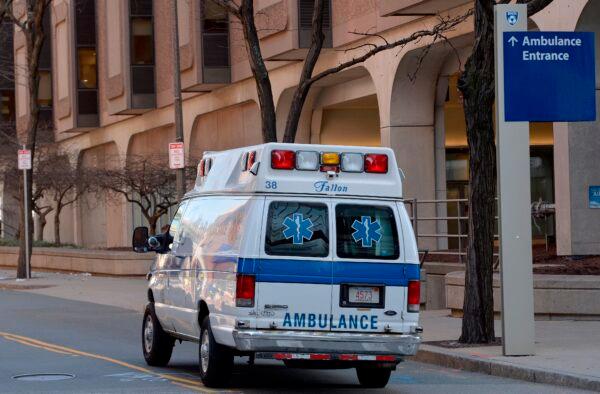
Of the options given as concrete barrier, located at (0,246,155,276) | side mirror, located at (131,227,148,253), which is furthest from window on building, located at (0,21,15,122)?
side mirror, located at (131,227,148,253)

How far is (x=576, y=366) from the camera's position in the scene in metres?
14.2

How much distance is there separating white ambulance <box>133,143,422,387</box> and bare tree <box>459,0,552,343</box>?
4082 millimetres

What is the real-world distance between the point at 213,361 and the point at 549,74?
5.67 meters

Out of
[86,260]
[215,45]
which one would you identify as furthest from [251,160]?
[86,260]

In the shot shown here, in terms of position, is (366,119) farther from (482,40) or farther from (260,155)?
(260,155)

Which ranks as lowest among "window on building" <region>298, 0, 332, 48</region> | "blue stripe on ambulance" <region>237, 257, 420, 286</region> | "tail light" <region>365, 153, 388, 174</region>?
"blue stripe on ambulance" <region>237, 257, 420, 286</region>

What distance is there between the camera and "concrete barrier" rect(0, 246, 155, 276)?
3669 centimetres

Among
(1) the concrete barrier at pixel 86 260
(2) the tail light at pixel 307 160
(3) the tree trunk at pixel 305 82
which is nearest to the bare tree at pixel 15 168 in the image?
(1) the concrete barrier at pixel 86 260

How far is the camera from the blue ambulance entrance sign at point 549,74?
15.6 meters

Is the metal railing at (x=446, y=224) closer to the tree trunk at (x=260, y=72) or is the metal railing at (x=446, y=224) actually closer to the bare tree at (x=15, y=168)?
the tree trunk at (x=260, y=72)

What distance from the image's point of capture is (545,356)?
50.2 ft

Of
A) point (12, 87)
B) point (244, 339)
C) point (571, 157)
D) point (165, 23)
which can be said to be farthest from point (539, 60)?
point (12, 87)

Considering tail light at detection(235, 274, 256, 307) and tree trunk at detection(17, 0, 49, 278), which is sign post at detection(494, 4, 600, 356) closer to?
tail light at detection(235, 274, 256, 307)

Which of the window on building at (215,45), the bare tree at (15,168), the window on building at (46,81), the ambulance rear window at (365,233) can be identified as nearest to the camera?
the ambulance rear window at (365,233)
